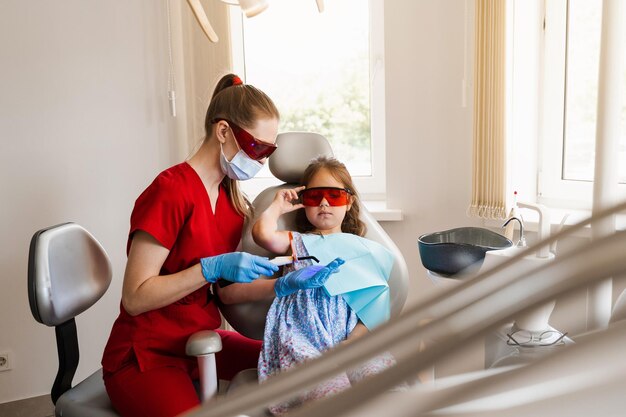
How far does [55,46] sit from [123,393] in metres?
1.74

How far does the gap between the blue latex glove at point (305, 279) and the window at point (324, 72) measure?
1417 millimetres

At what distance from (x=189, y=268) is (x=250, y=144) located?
0.38 m

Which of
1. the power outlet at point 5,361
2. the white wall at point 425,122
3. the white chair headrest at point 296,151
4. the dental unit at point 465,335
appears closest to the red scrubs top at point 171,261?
the white chair headrest at point 296,151

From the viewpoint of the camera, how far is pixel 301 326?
176cm

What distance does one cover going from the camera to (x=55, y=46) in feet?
8.68

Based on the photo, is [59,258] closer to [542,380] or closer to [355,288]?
[355,288]

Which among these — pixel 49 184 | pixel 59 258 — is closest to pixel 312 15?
pixel 49 184

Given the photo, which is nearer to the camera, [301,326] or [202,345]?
[202,345]

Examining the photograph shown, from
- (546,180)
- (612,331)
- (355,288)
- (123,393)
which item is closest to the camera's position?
(612,331)

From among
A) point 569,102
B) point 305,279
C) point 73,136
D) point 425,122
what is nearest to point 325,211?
point 305,279

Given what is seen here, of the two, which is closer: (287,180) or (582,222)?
(582,222)

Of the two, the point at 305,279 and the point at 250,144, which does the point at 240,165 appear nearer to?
the point at 250,144

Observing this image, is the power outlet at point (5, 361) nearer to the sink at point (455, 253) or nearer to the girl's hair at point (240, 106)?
the girl's hair at point (240, 106)

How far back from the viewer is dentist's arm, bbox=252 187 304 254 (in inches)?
73.1
